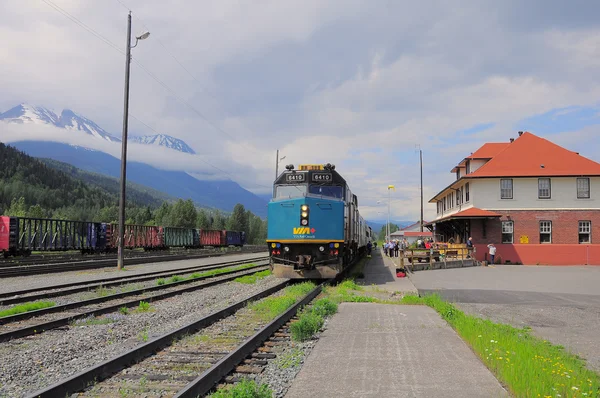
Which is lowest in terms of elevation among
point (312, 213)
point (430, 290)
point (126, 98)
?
point (430, 290)

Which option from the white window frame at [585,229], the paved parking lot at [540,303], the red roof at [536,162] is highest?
the red roof at [536,162]

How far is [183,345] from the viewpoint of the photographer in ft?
23.4

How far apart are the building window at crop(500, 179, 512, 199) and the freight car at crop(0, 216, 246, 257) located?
3122 cm

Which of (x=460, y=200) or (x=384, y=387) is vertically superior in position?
(x=460, y=200)

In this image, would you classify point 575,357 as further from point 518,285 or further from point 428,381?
point 518,285

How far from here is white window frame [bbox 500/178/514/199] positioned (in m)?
34.4

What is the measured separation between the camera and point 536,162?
117 feet

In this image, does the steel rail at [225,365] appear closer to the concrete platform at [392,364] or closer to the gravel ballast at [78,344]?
the concrete platform at [392,364]

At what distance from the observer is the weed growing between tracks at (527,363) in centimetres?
475

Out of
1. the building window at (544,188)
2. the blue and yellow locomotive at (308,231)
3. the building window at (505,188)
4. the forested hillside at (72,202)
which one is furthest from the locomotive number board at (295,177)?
the forested hillside at (72,202)

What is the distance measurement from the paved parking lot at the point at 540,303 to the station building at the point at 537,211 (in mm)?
13090

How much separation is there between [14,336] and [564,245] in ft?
111

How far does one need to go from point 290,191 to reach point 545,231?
2446 cm

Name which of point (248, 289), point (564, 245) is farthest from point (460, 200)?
point (248, 289)
